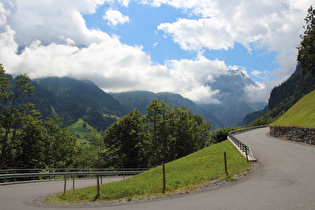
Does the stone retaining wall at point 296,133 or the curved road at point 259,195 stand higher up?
the stone retaining wall at point 296,133

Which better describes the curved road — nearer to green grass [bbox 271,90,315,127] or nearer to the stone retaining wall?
the stone retaining wall

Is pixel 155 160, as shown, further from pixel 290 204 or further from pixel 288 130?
pixel 290 204

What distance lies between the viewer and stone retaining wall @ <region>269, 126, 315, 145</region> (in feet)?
72.0

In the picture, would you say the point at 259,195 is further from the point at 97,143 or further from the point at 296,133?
the point at 97,143

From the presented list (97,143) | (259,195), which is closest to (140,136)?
(97,143)

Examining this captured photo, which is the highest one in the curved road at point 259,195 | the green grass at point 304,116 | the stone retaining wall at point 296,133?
the green grass at point 304,116

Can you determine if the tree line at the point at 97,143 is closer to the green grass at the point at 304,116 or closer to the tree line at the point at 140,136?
the tree line at the point at 140,136

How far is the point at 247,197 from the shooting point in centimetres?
800

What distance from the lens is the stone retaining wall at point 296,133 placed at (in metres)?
21.9

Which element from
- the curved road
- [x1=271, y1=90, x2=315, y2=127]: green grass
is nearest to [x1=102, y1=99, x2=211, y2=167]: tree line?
[x1=271, y1=90, x2=315, y2=127]: green grass

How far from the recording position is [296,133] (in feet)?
84.1

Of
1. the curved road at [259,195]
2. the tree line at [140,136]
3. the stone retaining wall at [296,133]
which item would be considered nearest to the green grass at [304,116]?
the stone retaining wall at [296,133]

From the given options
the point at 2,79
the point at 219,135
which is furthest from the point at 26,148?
the point at 219,135

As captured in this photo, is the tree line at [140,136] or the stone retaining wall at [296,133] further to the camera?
the tree line at [140,136]
